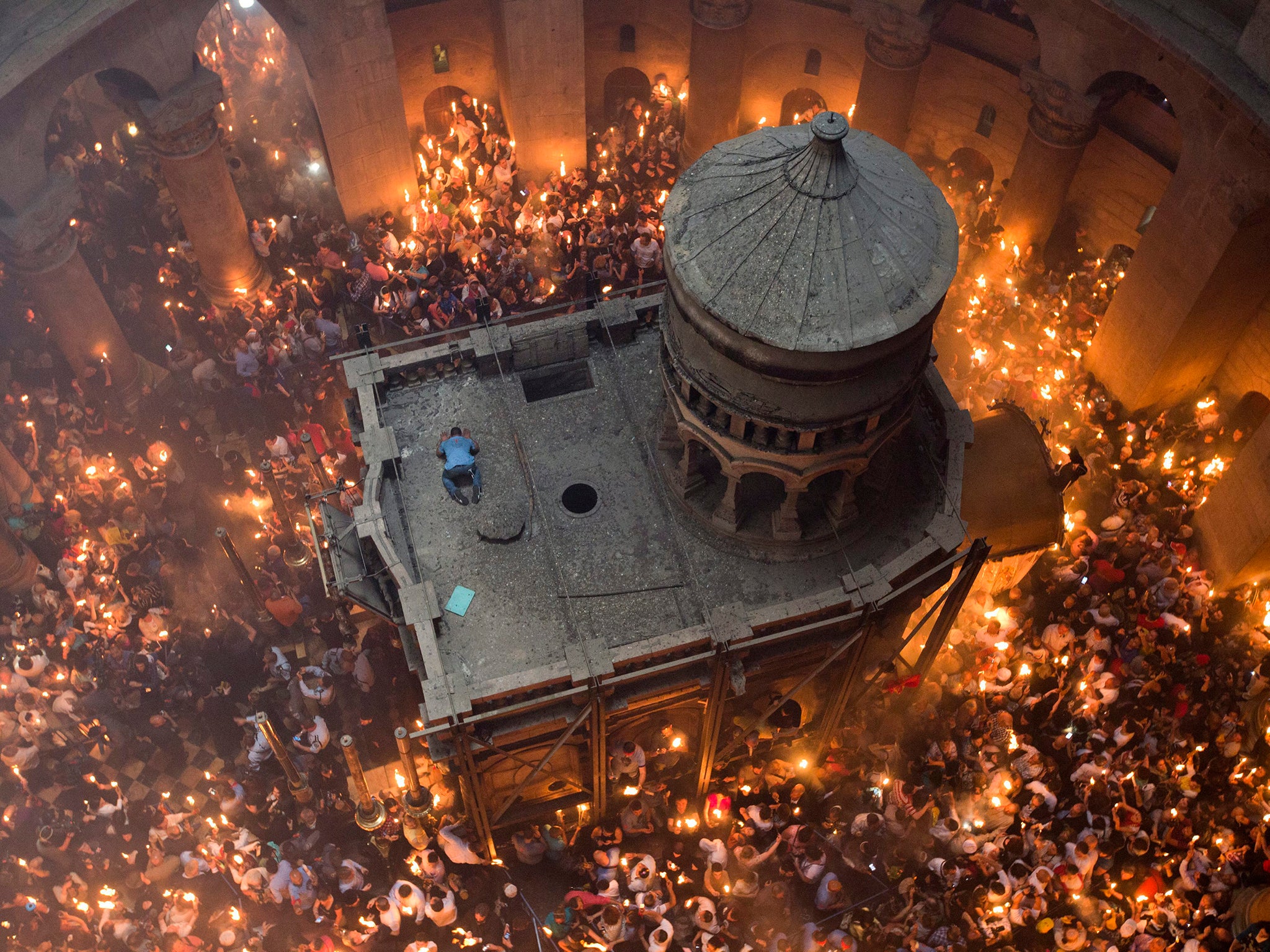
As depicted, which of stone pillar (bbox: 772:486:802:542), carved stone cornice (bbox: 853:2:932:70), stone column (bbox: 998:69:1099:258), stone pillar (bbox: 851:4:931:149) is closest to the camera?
stone pillar (bbox: 772:486:802:542)

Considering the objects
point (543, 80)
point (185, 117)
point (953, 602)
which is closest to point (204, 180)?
point (185, 117)

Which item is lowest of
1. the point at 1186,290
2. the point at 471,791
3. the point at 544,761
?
the point at 544,761

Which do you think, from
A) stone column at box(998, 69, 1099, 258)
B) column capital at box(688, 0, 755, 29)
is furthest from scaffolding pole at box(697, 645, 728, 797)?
column capital at box(688, 0, 755, 29)

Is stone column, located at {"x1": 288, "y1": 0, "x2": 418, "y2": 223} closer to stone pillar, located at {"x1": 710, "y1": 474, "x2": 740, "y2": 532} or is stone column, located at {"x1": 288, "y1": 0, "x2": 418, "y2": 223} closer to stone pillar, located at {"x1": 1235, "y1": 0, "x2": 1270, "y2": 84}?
stone pillar, located at {"x1": 710, "y1": 474, "x2": 740, "y2": 532}

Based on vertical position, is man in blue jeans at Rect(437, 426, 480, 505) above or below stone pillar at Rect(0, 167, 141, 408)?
below

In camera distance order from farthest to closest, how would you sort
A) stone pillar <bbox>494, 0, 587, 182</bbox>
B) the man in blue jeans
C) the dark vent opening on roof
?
1. stone pillar <bbox>494, 0, 587, 182</bbox>
2. the dark vent opening on roof
3. the man in blue jeans

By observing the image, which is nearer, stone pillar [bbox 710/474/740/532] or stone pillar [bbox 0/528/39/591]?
stone pillar [bbox 710/474/740/532]

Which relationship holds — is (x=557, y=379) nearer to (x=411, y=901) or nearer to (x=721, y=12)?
(x=411, y=901)

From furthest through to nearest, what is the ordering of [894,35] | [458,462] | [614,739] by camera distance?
[894,35]
[614,739]
[458,462]
